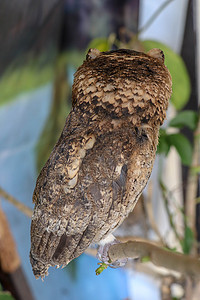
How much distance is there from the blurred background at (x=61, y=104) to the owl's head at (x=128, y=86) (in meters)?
1.07

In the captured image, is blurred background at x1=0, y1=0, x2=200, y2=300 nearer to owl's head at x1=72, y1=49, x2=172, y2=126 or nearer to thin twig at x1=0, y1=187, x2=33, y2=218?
thin twig at x1=0, y1=187, x2=33, y2=218

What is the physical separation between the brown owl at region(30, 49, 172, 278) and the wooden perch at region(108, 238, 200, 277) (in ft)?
0.17

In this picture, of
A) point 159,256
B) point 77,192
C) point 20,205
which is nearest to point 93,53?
point 77,192

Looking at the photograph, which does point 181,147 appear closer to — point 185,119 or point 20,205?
point 185,119

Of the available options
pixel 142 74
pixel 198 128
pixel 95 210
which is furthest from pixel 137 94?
pixel 198 128

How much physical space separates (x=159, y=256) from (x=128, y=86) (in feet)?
0.92

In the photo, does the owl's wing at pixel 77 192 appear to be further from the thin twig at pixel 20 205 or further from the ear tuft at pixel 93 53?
the thin twig at pixel 20 205

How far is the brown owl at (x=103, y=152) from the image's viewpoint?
0.53m

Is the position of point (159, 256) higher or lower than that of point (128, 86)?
lower

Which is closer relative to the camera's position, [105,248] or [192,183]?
[105,248]

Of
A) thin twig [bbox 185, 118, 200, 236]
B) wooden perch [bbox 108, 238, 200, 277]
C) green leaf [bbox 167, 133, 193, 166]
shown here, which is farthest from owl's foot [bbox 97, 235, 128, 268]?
thin twig [bbox 185, 118, 200, 236]

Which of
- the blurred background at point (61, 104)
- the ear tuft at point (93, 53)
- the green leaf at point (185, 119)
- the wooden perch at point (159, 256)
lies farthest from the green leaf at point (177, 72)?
the wooden perch at point (159, 256)

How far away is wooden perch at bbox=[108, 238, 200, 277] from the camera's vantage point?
51 centimetres

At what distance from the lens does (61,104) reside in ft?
6.30
